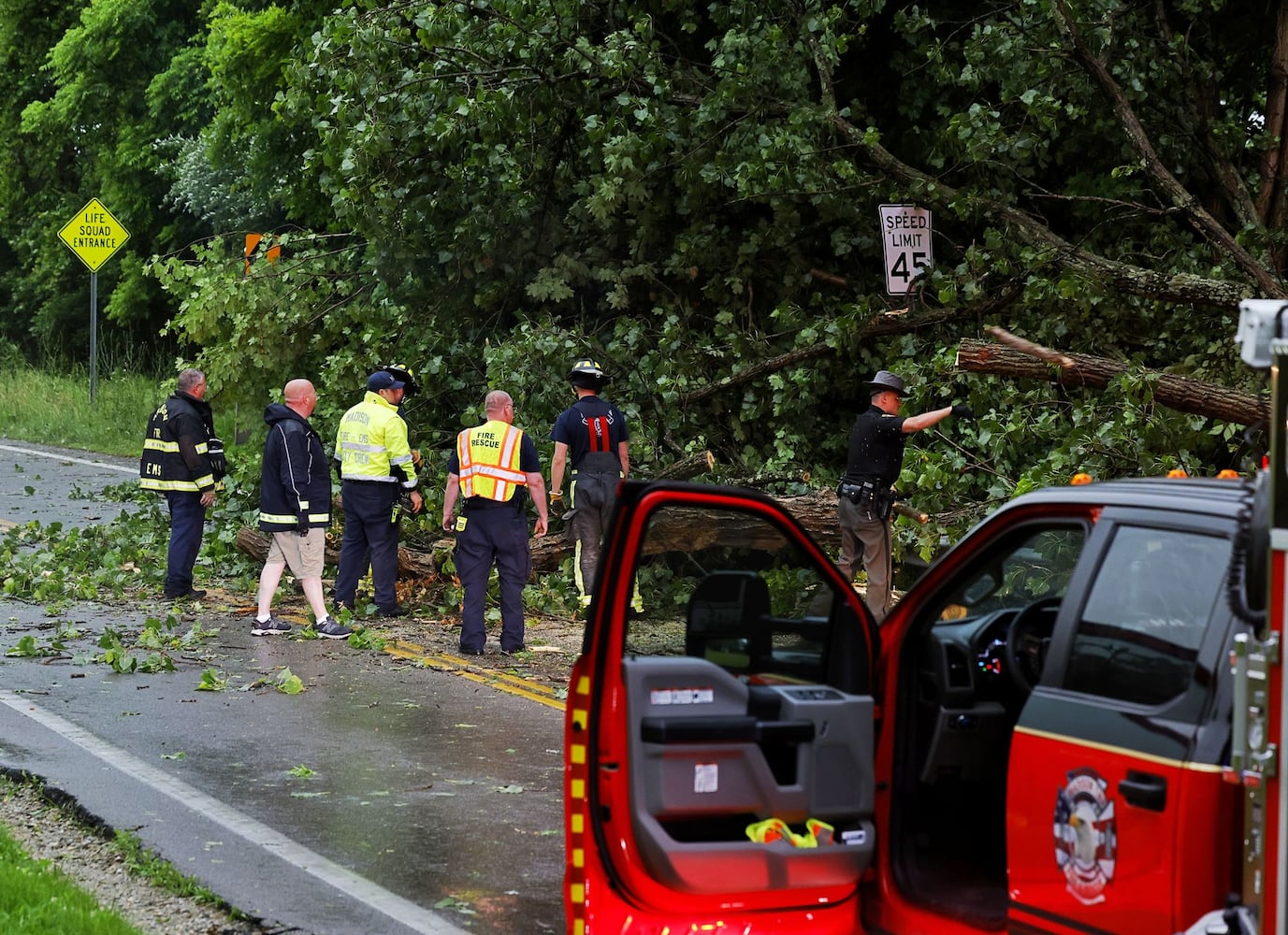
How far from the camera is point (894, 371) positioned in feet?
38.5

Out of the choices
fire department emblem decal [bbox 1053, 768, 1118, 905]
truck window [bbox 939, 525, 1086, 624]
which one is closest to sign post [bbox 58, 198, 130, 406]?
truck window [bbox 939, 525, 1086, 624]

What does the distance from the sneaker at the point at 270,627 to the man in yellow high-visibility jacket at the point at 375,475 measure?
583 millimetres

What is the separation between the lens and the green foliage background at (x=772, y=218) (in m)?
11.4

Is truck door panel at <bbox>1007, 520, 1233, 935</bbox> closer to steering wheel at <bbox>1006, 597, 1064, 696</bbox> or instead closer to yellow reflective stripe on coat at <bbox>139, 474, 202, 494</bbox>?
steering wheel at <bbox>1006, 597, 1064, 696</bbox>

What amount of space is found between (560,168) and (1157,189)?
197 inches

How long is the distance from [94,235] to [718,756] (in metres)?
23.2

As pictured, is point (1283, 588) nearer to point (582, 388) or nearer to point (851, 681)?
point (851, 681)

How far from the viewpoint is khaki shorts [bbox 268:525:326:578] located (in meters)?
10.6

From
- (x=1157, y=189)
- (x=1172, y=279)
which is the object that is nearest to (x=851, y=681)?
(x=1172, y=279)

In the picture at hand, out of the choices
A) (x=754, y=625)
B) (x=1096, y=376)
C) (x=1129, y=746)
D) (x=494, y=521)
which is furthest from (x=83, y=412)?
(x=1129, y=746)

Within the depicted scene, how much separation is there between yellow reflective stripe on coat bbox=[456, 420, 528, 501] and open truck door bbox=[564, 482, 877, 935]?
594 centimetres

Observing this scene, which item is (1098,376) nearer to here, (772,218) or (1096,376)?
(1096,376)

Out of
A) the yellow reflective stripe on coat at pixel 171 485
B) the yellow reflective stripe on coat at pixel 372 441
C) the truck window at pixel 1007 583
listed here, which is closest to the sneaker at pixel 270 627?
the yellow reflective stripe on coat at pixel 372 441

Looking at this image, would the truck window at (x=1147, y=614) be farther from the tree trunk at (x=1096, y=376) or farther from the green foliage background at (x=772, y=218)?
the green foliage background at (x=772, y=218)
